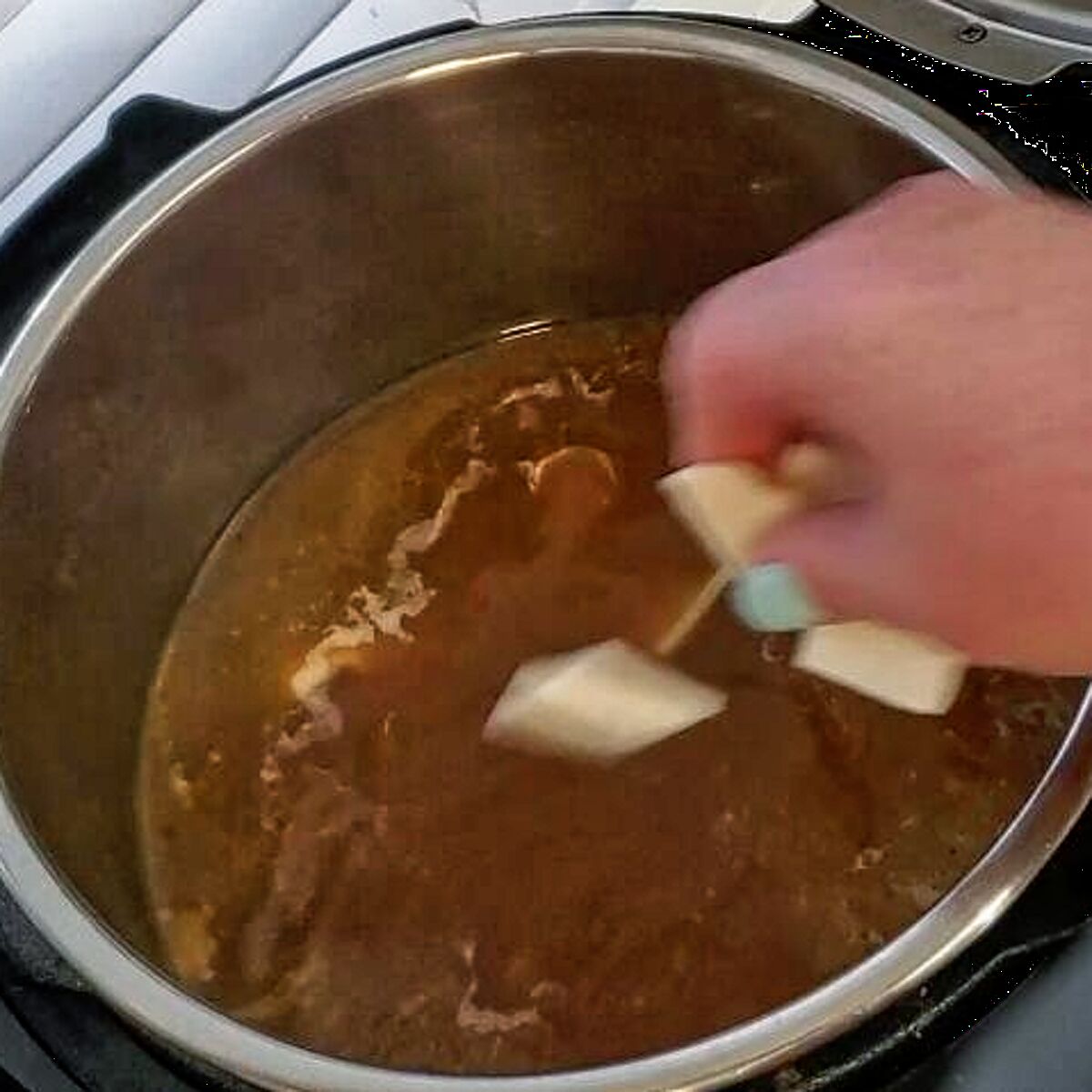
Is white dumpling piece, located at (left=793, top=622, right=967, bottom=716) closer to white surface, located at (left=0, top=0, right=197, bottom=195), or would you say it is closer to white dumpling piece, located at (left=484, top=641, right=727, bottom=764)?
white dumpling piece, located at (left=484, top=641, right=727, bottom=764)

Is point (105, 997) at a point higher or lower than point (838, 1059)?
higher

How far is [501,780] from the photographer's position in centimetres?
93

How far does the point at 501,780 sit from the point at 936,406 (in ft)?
1.22

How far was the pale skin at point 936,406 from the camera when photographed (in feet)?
1.96

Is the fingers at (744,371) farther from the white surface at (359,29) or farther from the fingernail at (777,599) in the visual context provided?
the white surface at (359,29)

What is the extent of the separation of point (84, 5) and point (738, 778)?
1.43ft

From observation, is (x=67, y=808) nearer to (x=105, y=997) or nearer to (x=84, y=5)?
(x=105, y=997)

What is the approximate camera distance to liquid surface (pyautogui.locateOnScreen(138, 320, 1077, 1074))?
87cm

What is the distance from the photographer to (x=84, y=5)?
0.96 metres

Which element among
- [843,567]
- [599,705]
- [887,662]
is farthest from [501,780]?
[843,567]

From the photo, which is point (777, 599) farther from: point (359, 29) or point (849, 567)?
point (359, 29)

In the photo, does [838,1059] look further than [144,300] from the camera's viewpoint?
No

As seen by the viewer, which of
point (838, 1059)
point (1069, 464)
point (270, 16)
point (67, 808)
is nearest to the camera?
point (1069, 464)

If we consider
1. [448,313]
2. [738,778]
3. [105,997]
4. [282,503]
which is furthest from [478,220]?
[105,997]
